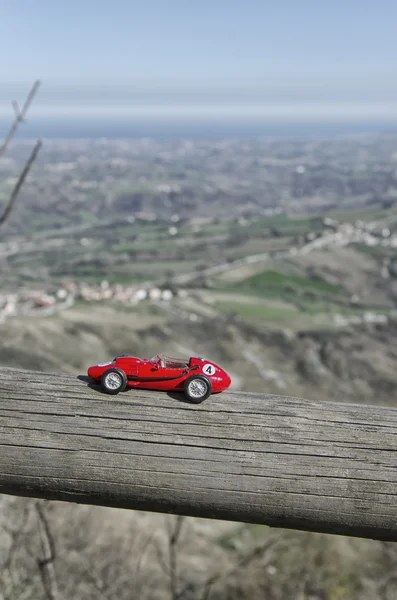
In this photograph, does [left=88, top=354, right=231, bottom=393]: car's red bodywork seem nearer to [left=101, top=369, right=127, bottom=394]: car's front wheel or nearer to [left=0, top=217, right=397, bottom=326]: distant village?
[left=101, top=369, right=127, bottom=394]: car's front wheel

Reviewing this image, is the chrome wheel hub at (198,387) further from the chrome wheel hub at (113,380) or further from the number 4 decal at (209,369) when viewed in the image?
the chrome wheel hub at (113,380)

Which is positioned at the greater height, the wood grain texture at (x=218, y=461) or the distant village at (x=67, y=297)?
the wood grain texture at (x=218, y=461)

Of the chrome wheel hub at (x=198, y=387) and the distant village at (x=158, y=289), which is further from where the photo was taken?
the distant village at (x=158, y=289)

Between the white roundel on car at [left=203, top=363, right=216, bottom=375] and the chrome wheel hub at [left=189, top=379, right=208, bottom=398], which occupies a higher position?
the white roundel on car at [left=203, top=363, right=216, bottom=375]

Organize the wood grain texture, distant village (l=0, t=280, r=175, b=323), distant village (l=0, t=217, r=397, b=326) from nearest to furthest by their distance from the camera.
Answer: the wood grain texture → distant village (l=0, t=280, r=175, b=323) → distant village (l=0, t=217, r=397, b=326)

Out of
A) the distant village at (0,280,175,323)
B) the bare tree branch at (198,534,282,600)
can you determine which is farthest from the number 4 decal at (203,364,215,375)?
the distant village at (0,280,175,323)

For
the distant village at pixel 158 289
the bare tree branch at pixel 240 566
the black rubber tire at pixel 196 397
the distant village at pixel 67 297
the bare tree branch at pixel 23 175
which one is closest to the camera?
the black rubber tire at pixel 196 397

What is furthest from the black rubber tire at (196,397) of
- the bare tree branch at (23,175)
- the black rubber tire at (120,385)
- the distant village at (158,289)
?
the distant village at (158,289)
